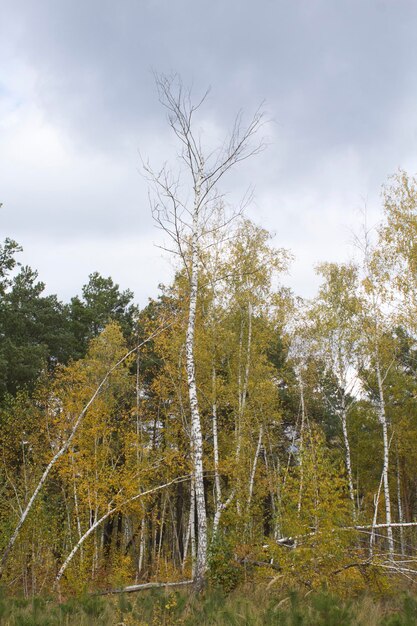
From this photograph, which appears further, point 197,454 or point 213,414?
point 213,414

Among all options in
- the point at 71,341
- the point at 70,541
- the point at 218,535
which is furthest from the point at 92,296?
the point at 218,535

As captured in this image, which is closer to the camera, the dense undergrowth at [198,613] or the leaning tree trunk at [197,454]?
the dense undergrowth at [198,613]

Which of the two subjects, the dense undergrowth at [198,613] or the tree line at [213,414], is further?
the tree line at [213,414]

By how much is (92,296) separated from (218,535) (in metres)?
21.2

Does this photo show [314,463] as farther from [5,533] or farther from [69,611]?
[5,533]

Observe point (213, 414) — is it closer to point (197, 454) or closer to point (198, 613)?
point (197, 454)

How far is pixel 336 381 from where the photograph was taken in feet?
74.5

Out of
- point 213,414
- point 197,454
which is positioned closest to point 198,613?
point 197,454

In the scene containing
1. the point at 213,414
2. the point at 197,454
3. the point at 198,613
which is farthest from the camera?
the point at 213,414

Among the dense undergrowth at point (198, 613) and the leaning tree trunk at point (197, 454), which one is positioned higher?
the leaning tree trunk at point (197, 454)

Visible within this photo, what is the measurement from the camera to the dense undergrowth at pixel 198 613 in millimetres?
5484

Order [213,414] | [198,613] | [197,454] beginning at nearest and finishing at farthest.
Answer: [198,613] < [197,454] < [213,414]

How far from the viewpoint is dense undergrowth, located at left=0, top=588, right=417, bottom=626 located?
5.48 m

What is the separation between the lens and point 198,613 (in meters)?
6.60
